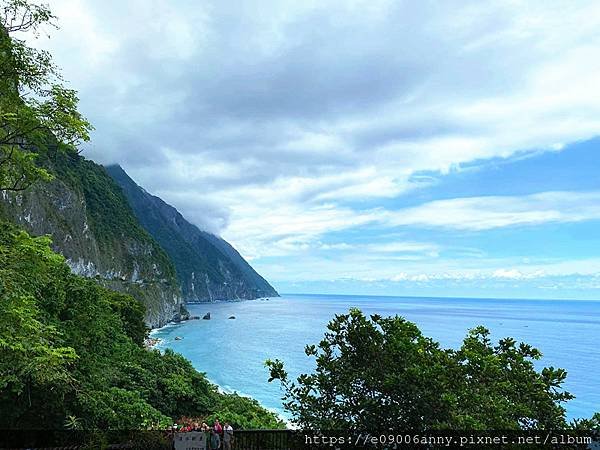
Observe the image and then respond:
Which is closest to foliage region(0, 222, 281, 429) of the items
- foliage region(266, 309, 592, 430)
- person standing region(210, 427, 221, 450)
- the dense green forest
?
the dense green forest

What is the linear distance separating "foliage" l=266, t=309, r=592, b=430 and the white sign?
13.4 ft

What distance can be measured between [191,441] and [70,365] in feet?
18.4

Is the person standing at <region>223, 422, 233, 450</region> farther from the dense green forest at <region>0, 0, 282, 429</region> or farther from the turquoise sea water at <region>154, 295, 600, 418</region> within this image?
the turquoise sea water at <region>154, 295, 600, 418</region>

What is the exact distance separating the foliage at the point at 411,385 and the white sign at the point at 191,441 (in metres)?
4.08

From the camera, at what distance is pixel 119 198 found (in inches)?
4547

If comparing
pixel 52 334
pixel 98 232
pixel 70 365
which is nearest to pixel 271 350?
pixel 98 232

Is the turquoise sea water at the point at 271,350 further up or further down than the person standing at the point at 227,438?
further down

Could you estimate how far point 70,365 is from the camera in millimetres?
12617

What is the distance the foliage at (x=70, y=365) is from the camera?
7.50 meters

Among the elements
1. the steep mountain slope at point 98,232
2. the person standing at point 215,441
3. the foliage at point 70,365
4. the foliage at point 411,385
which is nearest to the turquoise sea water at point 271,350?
the steep mountain slope at point 98,232

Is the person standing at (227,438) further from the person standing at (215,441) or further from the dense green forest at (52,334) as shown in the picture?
the dense green forest at (52,334)

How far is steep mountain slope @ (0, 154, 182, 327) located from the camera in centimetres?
7438

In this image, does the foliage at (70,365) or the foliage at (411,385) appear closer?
the foliage at (411,385)

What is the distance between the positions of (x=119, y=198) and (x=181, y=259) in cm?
7313
